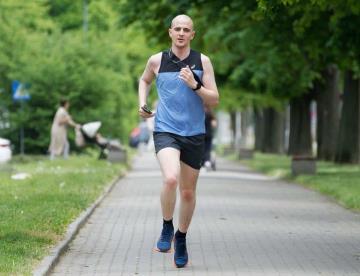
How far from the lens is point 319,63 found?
32.8m

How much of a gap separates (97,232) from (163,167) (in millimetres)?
4224

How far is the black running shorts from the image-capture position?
36.5 feet

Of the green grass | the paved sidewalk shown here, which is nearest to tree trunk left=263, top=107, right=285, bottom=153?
the green grass

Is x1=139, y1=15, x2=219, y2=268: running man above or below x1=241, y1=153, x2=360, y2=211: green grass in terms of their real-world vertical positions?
above

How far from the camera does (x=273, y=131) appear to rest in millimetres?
57469

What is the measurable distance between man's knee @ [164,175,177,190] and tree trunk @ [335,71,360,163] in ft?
79.6

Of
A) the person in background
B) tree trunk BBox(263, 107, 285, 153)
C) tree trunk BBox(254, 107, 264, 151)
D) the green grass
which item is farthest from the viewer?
tree trunk BBox(254, 107, 264, 151)

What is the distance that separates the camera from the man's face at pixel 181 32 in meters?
11.1

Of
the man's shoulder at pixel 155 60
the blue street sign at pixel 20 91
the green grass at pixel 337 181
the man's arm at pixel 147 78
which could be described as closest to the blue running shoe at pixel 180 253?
the man's arm at pixel 147 78

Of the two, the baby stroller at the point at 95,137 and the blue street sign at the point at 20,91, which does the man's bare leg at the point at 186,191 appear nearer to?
the baby stroller at the point at 95,137

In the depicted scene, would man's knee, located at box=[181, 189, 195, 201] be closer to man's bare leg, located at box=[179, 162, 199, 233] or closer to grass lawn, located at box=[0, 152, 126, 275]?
man's bare leg, located at box=[179, 162, 199, 233]

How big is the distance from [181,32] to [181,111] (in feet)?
2.24

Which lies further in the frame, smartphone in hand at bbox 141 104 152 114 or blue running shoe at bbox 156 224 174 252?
blue running shoe at bbox 156 224 174 252

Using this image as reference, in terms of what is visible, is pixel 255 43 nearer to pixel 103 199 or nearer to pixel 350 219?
pixel 103 199
